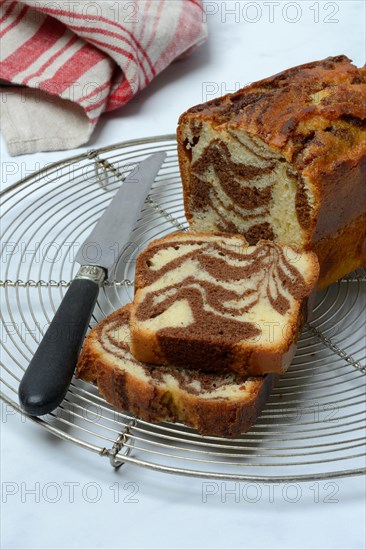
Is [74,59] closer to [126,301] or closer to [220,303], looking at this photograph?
[126,301]

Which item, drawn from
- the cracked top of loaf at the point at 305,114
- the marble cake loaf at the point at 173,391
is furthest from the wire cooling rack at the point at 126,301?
the cracked top of loaf at the point at 305,114

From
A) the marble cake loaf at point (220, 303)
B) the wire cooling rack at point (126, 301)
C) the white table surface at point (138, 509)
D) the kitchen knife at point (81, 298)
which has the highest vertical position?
the marble cake loaf at point (220, 303)

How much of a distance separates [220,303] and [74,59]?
183 centimetres

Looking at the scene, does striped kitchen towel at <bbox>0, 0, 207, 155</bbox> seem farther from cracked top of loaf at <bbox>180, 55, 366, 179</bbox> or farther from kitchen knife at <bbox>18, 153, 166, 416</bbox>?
cracked top of loaf at <bbox>180, 55, 366, 179</bbox>

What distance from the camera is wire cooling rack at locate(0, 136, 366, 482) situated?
7.73 feet

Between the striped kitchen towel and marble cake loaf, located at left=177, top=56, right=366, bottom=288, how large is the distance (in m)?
1.00

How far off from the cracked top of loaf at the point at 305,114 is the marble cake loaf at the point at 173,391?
72 centimetres

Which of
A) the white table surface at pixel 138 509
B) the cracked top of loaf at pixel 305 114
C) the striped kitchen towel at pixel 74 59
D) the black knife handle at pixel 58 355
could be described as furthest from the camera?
the striped kitchen towel at pixel 74 59

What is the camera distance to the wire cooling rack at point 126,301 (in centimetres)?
236

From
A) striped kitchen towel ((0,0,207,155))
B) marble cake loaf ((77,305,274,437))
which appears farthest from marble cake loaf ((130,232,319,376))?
striped kitchen towel ((0,0,207,155))

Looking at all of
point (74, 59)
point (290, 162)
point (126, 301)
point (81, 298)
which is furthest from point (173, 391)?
point (74, 59)

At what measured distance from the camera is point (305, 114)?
2742 millimetres

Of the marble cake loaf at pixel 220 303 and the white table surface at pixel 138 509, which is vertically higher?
the marble cake loaf at pixel 220 303

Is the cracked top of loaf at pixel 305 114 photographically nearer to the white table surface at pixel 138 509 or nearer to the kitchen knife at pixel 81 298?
the kitchen knife at pixel 81 298
